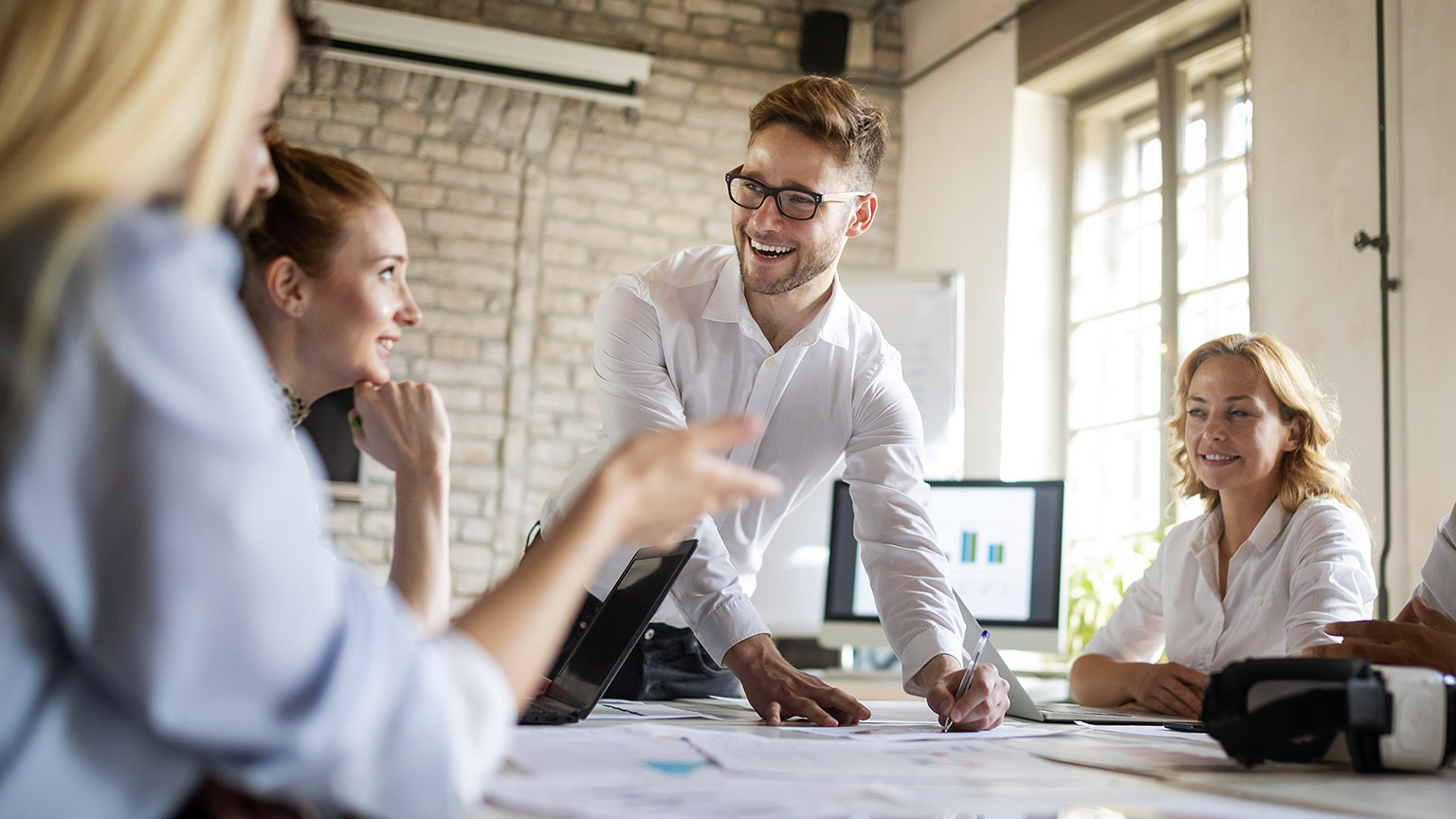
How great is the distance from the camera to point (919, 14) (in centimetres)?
607

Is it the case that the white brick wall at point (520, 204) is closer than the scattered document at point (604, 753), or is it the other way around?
the scattered document at point (604, 753)

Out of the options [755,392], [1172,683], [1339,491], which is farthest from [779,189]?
[1339,491]

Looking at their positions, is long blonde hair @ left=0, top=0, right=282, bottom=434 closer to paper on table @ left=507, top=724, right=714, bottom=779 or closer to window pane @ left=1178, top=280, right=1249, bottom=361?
paper on table @ left=507, top=724, right=714, bottom=779

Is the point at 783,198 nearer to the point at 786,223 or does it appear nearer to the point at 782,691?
the point at 786,223

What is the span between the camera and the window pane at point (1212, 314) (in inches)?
169

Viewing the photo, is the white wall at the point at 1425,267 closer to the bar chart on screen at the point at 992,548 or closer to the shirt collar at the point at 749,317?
the bar chart on screen at the point at 992,548

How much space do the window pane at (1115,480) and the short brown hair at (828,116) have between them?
292cm

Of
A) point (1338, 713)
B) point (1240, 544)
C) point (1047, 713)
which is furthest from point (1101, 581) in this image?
point (1338, 713)

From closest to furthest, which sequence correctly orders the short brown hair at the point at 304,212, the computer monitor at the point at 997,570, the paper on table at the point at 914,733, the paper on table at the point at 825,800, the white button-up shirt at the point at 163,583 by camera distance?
the white button-up shirt at the point at 163,583 → the paper on table at the point at 825,800 → the paper on table at the point at 914,733 → the short brown hair at the point at 304,212 → the computer monitor at the point at 997,570

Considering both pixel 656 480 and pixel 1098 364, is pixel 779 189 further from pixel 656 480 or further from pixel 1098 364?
pixel 1098 364

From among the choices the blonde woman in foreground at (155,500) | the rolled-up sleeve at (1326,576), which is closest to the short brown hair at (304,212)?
the blonde woman in foreground at (155,500)

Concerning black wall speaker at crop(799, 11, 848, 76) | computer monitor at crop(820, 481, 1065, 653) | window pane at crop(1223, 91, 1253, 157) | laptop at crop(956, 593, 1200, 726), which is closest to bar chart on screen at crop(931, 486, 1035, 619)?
computer monitor at crop(820, 481, 1065, 653)

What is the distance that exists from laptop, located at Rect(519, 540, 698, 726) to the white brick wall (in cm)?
372

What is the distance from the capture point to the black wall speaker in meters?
5.85
